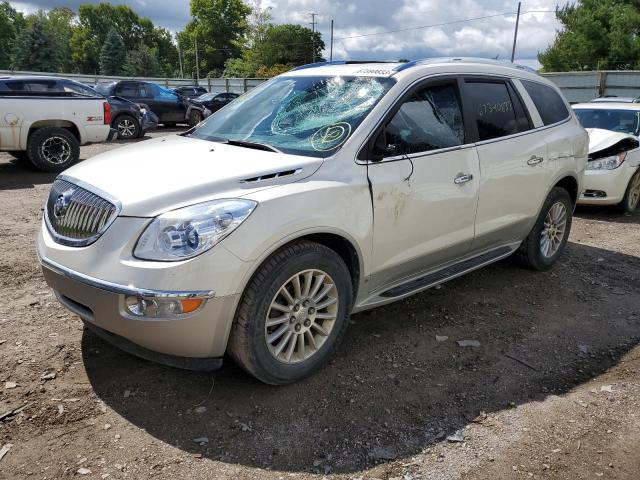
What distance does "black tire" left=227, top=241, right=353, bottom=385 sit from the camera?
111 inches

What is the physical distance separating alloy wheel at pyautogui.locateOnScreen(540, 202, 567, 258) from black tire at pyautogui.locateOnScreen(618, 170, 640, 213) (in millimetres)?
3078

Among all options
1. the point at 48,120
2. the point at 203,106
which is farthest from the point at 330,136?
the point at 203,106

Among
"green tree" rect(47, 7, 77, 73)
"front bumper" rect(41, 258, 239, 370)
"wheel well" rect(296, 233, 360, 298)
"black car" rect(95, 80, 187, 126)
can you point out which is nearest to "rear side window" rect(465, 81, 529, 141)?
"wheel well" rect(296, 233, 360, 298)

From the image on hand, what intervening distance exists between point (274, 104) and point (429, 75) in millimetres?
1127

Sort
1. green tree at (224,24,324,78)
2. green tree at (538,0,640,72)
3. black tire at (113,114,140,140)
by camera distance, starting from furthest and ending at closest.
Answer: green tree at (224,24,324,78) < green tree at (538,0,640,72) < black tire at (113,114,140,140)

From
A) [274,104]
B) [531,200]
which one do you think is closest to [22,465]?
[274,104]

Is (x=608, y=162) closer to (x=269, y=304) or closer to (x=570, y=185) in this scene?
(x=570, y=185)

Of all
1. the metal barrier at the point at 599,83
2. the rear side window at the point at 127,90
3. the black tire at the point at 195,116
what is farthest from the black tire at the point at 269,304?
the black tire at the point at 195,116

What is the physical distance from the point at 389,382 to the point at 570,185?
3213 mm

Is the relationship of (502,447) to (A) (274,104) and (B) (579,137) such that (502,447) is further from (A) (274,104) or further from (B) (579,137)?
(B) (579,137)

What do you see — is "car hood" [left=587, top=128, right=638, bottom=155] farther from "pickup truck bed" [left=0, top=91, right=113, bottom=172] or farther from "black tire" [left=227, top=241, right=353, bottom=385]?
"pickup truck bed" [left=0, top=91, right=113, bottom=172]

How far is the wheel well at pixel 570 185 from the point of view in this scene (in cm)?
518

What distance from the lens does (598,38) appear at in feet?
129

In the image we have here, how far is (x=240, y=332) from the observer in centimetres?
283
